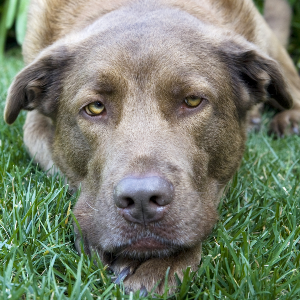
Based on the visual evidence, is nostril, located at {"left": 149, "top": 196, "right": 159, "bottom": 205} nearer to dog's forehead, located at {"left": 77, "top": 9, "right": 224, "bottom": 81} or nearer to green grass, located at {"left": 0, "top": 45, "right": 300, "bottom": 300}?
green grass, located at {"left": 0, "top": 45, "right": 300, "bottom": 300}

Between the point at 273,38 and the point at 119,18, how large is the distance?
2.56 meters

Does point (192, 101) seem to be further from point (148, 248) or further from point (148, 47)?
point (148, 248)

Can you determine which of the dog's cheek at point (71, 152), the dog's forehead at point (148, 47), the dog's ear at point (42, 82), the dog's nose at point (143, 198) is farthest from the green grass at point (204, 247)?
the dog's forehead at point (148, 47)

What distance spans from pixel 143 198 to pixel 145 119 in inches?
26.1

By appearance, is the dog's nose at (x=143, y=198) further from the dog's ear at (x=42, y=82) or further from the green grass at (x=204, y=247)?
the dog's ear at (x=42, y=82)

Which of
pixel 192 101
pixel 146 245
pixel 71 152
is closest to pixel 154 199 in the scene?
pixel 146 245

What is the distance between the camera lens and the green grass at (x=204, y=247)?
214 cm

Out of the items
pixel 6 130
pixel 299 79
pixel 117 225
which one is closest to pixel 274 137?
pixel 299 79

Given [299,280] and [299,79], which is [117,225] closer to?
[299,280]

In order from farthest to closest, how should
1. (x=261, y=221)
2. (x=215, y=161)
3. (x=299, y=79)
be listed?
(x=299, y=79), (x=215, y=161), (x=261, y=221)

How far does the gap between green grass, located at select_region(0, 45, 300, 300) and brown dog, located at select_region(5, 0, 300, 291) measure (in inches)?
5.1

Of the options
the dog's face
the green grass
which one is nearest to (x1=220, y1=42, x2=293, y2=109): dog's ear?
the dog's face

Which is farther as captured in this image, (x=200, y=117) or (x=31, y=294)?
(x=200, y=117)

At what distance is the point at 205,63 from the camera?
3.02m
